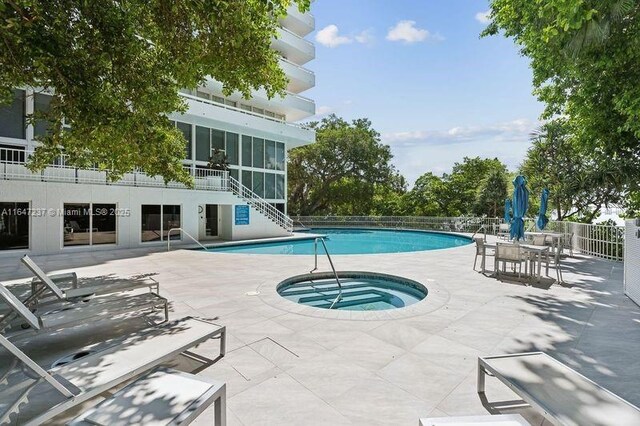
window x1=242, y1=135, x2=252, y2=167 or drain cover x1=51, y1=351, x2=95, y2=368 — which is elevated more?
window x1=242, y1=135, x2=252, y2=167

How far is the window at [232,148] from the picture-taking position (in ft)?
67.6

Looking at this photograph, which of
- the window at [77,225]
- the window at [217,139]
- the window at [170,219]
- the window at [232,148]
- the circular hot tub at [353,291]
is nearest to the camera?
the circular hot tub at [353,291]

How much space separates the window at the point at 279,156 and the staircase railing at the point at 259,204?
12.2ft

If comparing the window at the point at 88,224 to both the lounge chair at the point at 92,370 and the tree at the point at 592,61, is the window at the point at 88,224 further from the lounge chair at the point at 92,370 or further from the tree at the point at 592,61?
the tree at the point at 592,61

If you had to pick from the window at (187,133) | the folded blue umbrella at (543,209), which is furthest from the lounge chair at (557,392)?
the window at (187,133)

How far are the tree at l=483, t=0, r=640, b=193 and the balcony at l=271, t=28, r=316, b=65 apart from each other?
16.3m

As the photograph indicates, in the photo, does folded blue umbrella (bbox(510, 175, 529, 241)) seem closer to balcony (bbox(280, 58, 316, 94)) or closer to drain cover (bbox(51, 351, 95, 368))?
drain cover (bbox(51, 351, 95, 368))

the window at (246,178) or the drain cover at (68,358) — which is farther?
the window at (246,178)

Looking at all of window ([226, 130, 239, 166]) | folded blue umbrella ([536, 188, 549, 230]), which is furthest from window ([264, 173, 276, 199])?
folded blue umbrella ([536, 188, 549, 230])

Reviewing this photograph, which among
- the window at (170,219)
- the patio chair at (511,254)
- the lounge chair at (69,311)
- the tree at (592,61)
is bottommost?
the lounge chair at (69,311)

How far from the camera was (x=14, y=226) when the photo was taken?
39.7ft

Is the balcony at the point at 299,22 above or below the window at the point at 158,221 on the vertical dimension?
above

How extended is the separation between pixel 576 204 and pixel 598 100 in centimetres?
987

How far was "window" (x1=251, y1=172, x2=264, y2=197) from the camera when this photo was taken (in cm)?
2219
